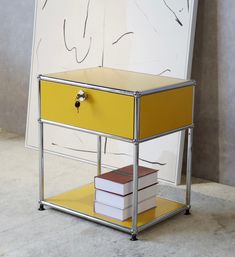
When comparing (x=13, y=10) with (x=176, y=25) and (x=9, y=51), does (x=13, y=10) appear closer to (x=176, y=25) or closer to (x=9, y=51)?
(x=9, y=51)

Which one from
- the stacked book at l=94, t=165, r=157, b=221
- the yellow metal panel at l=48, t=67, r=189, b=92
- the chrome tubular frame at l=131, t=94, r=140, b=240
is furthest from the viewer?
the stacked book at l=94, t=165, r=157, b=221

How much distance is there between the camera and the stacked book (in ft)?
8.71

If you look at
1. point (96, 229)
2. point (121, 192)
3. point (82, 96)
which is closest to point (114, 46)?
point (82, 96)

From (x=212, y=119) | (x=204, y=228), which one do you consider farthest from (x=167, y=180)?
(x=204, y=228)

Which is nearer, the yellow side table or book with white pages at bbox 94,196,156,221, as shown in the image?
the yellow side table

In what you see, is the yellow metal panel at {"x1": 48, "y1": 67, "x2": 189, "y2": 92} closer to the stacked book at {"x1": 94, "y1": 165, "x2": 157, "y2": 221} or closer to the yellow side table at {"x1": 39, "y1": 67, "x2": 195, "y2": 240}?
the yellow side table at {"x1": 39, "y1": 67, "x2": 195, "y2": 240}

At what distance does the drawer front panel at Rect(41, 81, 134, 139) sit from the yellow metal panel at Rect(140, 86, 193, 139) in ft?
0.19

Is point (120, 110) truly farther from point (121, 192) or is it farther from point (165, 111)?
point (121, 192)

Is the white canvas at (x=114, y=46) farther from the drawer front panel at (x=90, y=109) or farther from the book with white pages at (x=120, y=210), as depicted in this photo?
the drawer front panel at (x=90, y=109)

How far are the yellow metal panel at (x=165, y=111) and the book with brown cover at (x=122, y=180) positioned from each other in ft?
0.81

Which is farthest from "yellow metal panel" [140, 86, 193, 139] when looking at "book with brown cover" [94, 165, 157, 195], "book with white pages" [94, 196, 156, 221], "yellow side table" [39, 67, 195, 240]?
"book with white pages" [94, 196, 156, 221]

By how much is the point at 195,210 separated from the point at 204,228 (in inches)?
9.1

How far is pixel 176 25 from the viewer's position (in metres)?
3.17

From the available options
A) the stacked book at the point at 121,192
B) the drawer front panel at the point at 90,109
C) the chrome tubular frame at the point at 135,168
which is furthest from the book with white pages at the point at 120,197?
the drawer front panel at the point at 90,109
